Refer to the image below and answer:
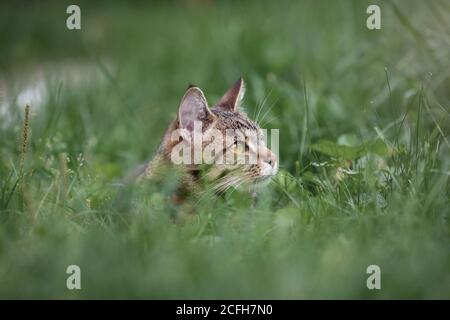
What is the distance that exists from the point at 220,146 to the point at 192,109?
0.19 m

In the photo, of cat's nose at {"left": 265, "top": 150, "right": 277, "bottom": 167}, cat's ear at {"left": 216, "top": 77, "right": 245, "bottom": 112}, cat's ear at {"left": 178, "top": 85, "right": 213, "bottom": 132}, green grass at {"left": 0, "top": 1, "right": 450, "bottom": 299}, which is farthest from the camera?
cat's ear at {"left": 216, "top": 77, "right": 245, "bottom": 112}

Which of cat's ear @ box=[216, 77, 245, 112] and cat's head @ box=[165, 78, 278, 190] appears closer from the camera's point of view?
cat's head @ box=[165, 78, 278, 190]

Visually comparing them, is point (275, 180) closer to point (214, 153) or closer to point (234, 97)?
point (214, 153)

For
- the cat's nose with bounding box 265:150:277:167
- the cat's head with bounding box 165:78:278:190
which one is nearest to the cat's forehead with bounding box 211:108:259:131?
the cat's head with bounding box 165:78:278:190

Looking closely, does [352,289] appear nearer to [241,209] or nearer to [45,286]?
[241,209]

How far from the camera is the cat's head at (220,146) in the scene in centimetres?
277

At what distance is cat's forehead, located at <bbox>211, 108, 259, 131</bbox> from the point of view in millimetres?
2883

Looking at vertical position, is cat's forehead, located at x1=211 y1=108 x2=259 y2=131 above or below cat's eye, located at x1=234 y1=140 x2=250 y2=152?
above

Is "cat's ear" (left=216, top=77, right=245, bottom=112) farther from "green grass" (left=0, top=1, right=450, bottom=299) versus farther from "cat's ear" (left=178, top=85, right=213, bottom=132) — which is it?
"cat's ear" (left=178, top=85, right=213, bottom=132)

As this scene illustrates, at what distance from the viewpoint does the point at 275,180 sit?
2.81 m

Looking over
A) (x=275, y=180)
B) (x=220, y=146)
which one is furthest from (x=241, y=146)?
(x=275, y=180)

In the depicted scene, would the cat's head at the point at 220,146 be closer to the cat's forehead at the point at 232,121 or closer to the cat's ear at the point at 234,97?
the cat's forehead at the point at 232,121

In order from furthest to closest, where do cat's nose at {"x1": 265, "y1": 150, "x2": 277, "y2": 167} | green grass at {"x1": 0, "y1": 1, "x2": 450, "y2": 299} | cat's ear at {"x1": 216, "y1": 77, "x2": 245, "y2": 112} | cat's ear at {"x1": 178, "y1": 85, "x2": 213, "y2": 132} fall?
cat's ear at {"x1": 216, "y1": 77, "x2": 245, "y2": 112} < cat's nose at {"x1": 265, "y1": 150, "x2": 277, "y2": 167} < cat's ear at {"x1": 178, "y1": 85, "x2": 213, "y2": 132} < green grass at {"x1": 0, "y1": 1, "x2": 450, "y2": 299}

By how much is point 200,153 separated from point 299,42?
7.10ft
